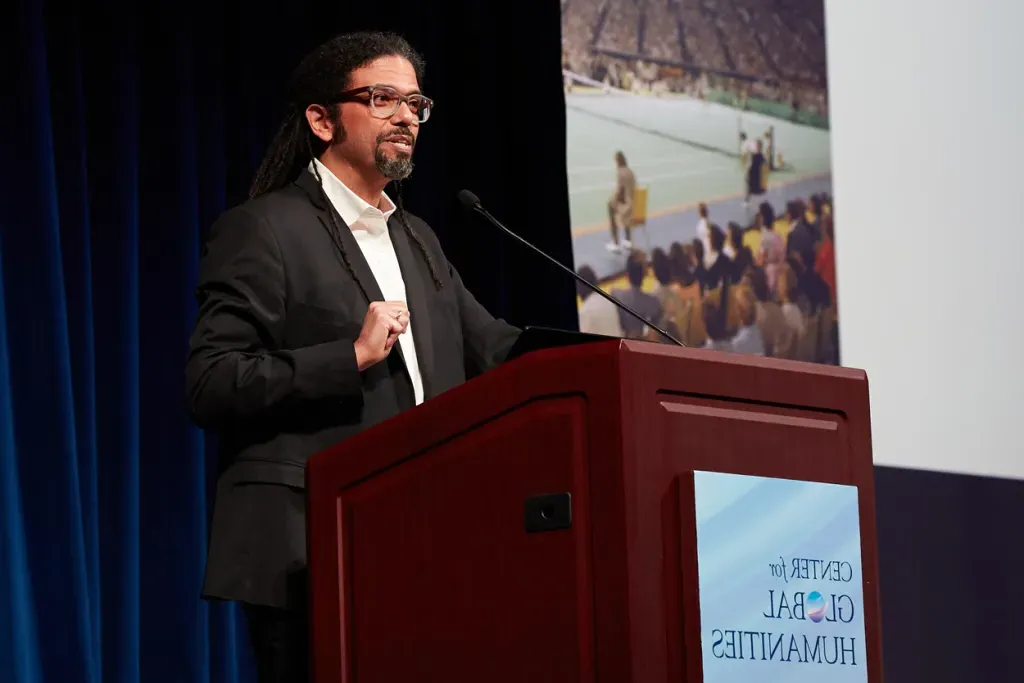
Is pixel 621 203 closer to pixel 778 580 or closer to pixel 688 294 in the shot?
pixel 688 294

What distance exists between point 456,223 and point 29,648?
Answer: 1.50 m

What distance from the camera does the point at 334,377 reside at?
1.83m

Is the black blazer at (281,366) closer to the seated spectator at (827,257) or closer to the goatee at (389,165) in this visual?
the goatee at (389,165)

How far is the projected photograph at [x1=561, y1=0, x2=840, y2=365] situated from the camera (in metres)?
3.86

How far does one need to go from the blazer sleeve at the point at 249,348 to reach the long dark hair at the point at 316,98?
250 mm

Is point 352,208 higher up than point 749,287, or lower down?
lower down

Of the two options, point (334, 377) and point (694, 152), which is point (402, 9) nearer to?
point (694, 152)

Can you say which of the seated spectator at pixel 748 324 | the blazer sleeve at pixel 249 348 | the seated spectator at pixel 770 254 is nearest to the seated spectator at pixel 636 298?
the seated spectator at pixel 748 324

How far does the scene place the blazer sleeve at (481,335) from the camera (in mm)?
2225

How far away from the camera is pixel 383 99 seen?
2.19 m

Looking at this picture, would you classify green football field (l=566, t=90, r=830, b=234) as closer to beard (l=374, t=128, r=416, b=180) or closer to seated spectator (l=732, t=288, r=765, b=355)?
seated spectator (l=732, t=288, r=765, b=355)

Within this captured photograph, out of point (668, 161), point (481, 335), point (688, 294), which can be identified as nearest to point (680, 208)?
point (668, 161)

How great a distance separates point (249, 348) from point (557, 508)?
0.61m

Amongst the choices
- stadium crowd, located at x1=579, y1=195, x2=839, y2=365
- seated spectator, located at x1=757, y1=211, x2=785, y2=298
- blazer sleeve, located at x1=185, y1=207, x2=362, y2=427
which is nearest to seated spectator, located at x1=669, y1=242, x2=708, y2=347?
stadium crowd, located at x1=579, y1=195, x2=839, y2=365
